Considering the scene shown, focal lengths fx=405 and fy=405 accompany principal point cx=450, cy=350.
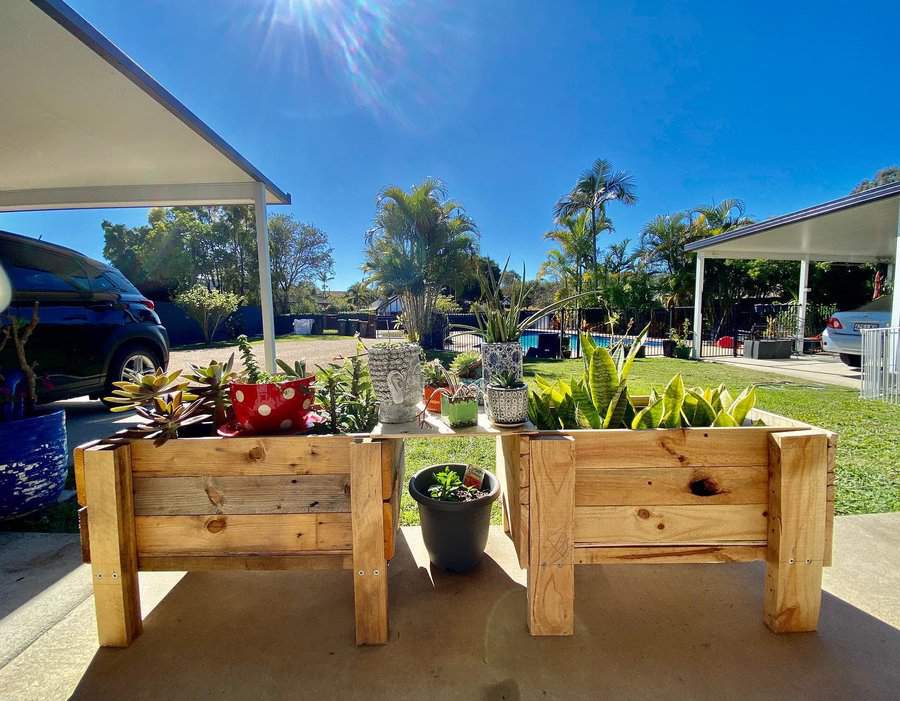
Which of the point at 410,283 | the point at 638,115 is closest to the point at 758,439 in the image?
the point at 410,283

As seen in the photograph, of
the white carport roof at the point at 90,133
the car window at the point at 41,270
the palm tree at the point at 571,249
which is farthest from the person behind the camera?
the palm tree at the point at 571,249

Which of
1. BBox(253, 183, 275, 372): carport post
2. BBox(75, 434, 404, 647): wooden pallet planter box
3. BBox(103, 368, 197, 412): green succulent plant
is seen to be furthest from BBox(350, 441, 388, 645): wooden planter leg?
BBox(253, 183, 275, 372): carport post

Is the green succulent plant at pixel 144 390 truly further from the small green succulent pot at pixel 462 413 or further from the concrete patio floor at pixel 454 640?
the small green succulent pot at pixel 462 413

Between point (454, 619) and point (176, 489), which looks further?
point (454, 619)

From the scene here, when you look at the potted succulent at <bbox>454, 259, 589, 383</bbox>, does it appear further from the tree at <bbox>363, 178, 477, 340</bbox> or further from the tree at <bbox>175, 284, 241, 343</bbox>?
the tree at <bbox>175, 284, 241, 343</bbox>

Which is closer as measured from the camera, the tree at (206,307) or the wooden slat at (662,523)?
the wooden slat at (662,523)

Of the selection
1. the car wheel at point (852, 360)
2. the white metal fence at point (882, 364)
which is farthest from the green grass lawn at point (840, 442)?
the car wheel at point (852, 360)

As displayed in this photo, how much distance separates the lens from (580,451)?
1.40 meters

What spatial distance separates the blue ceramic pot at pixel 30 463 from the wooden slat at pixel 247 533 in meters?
1.52

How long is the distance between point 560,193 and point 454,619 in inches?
747

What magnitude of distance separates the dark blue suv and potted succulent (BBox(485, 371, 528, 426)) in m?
3.78

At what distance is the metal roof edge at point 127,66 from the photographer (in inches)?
72.6

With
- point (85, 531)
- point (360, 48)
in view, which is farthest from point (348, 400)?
point (360, 48)

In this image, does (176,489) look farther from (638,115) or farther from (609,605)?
(638,115)
